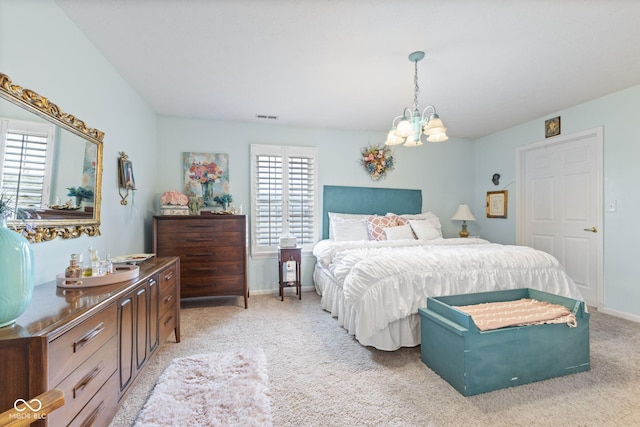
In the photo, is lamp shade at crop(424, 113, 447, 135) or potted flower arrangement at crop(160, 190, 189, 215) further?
potted flower arrangement at crop(160, 190, 189, 215)

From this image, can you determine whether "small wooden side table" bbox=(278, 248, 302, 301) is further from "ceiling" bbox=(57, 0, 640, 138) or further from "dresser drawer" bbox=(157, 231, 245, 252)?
"ceiling" bbox=(57, 0, 640, 138)

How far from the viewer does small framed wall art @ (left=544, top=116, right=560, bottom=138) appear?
362cm

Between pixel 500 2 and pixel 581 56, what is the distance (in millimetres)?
1207

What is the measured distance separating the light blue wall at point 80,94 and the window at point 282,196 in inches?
52.7

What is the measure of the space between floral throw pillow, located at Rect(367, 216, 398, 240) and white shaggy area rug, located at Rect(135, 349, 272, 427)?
7.03ft

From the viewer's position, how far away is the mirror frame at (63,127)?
140 centimetres

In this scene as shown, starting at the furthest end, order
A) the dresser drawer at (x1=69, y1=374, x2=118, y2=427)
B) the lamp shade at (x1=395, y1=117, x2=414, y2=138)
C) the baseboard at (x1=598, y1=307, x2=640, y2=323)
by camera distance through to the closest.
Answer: the baseboard at (x1=598, y1=307, x2=640, y2=323)
the lamp shade at (x1=395, y1=117, x2=414, y2=138)
the dresser drawer at (x1=69, y1=374, x2=118, y2=427)

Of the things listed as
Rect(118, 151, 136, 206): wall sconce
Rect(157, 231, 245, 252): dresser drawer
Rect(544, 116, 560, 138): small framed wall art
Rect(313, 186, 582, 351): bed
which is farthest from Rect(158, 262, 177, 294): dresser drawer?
Rect(544, 116, 560, 138): small framed wall art

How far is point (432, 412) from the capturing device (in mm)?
1587

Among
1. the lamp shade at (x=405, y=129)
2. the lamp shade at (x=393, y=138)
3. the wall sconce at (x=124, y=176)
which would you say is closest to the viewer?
the lamp shade at (x=405, y=129)

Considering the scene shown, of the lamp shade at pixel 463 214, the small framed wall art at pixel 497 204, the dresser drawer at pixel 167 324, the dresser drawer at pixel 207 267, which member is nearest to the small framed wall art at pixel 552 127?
the small framed wall art at pixel 497 204

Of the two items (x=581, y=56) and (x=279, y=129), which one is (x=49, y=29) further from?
(x=581, y=56)

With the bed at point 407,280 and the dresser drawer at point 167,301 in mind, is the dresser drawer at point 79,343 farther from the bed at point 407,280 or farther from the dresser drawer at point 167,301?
the bed at point 407,280

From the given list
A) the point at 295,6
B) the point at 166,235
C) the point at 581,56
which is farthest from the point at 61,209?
the point at 581,56
